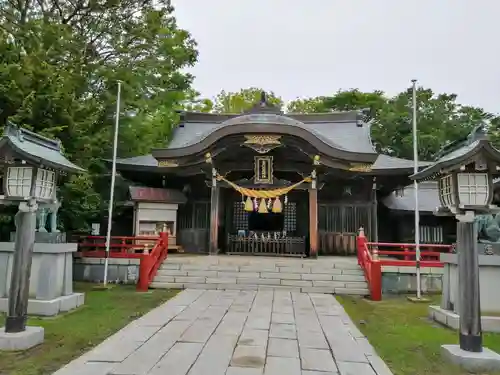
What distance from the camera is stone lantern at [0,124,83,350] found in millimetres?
5016

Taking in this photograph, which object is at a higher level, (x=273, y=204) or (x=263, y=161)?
(x=263, y=161)

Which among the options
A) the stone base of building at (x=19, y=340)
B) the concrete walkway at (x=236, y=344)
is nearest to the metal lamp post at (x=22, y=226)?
the stone base of building at (x=19, y=340)

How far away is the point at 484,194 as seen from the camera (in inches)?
193

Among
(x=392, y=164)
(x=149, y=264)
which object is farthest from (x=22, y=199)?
(x=392, y=164)

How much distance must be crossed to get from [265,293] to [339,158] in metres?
5.15

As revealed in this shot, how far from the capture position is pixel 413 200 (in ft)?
46.8

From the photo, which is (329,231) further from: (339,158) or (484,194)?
(484,194)

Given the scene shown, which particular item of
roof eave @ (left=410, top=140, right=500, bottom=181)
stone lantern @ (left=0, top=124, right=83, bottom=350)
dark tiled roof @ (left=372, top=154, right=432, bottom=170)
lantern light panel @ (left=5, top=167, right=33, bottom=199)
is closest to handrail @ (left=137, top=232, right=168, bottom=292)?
stone lantern @ (left=0, top=124, right=83, bottom=350)

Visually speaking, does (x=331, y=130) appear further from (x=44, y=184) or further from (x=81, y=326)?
(x=81, y=326)

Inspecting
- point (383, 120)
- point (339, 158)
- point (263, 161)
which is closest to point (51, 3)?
point (263, 161)

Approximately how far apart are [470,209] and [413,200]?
32.6 feet

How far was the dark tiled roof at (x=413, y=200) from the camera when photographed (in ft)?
44.8

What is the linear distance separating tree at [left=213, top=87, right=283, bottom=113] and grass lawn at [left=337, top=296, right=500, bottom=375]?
26.2 metres

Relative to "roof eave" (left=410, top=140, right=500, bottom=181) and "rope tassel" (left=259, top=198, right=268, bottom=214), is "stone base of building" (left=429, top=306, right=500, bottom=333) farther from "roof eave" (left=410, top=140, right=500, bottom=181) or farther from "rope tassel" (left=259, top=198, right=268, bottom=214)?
"rope tassel" (left=259, top=198, right=268, bottom=214)
